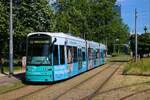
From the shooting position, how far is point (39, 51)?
81.9 ft

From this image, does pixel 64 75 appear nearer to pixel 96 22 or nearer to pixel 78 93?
pixel 78 93

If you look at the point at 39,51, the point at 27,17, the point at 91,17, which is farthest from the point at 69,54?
the point at 91,17

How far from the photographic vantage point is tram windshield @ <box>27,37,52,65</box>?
24797mm

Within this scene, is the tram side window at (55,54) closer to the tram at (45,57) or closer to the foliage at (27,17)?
the tram at (45,57)

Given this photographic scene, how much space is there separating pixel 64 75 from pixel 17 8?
1834 cm

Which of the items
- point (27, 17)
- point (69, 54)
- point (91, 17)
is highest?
point (91, 17)

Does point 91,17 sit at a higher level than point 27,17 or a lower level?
Answer: higher

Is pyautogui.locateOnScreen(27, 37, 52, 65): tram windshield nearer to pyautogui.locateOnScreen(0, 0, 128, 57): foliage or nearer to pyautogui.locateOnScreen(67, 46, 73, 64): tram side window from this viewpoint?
pyautogui.locateOnScreen(67, 46, 73, 64): tram side window

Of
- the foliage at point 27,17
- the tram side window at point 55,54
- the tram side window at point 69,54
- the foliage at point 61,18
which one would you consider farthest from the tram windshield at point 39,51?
the foliage at point 27,17

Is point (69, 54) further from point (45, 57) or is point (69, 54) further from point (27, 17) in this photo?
point (27, 17)

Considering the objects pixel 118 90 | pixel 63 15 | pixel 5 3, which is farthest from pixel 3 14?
pixel 63 15

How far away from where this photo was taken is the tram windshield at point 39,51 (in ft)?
81.4

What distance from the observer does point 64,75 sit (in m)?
26.8

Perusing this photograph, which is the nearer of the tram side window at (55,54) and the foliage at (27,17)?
the tram side window at (55,54)
